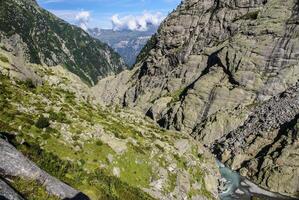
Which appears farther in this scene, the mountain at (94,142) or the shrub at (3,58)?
the shrub at (3,58)

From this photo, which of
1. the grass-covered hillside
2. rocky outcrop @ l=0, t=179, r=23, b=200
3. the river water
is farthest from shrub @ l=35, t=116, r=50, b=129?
the river water

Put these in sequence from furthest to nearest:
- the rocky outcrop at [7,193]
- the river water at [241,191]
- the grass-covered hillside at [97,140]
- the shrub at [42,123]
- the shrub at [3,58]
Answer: the river water at [241,191] → the shrub at [3,58] → the shrub at [42,123] → the grass-covered hillside at [97,140] → the rocky outcrop at [7,193]

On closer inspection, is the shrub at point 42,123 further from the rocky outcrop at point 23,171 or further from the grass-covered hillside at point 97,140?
the rocky outcrop at point 23,171

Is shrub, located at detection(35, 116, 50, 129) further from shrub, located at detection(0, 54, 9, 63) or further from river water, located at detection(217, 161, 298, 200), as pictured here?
river water, located at detection(217, 161, 298, 200)

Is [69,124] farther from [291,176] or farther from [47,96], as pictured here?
[291,176]

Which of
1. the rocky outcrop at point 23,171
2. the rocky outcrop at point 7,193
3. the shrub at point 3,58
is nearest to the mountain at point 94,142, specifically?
the shrub at point 3,58

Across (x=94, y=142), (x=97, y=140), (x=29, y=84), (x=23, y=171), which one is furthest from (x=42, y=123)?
(x=23, y=171)
